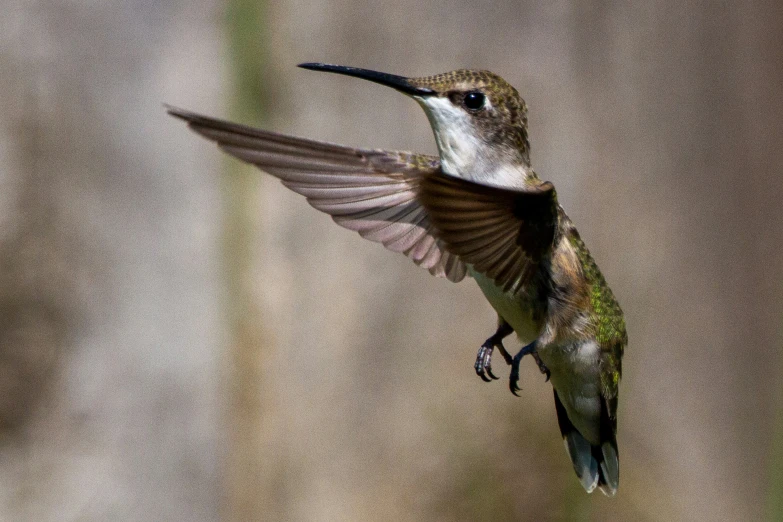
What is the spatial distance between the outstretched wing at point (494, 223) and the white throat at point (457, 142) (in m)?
0.14

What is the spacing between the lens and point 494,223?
1.18 m

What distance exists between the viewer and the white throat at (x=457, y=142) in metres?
1.38

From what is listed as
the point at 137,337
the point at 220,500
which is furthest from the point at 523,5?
the point at 220,500

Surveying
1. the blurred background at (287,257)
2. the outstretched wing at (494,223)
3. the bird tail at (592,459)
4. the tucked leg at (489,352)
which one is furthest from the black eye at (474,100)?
the blurred background at (287,257)

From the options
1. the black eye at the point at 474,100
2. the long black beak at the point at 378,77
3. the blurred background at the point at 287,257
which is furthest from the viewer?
the blurred background at the point at 287,257

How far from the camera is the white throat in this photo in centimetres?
138

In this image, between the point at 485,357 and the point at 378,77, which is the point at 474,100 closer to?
the point at 378,77

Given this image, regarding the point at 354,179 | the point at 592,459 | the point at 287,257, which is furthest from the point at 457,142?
the point at 287,257

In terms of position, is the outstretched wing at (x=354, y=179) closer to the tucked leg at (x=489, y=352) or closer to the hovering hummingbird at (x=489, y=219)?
the hovering hummingbird at (x=489, y=219)

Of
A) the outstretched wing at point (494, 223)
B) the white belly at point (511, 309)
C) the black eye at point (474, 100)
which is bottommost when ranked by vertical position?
the white belly at point (511, 309)

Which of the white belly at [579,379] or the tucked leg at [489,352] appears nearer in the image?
the tucked leg at [489,352]

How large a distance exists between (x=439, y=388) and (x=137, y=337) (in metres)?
0.77

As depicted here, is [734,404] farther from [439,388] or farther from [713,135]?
[439,388]

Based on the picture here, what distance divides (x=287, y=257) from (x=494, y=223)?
1122 millimetres
